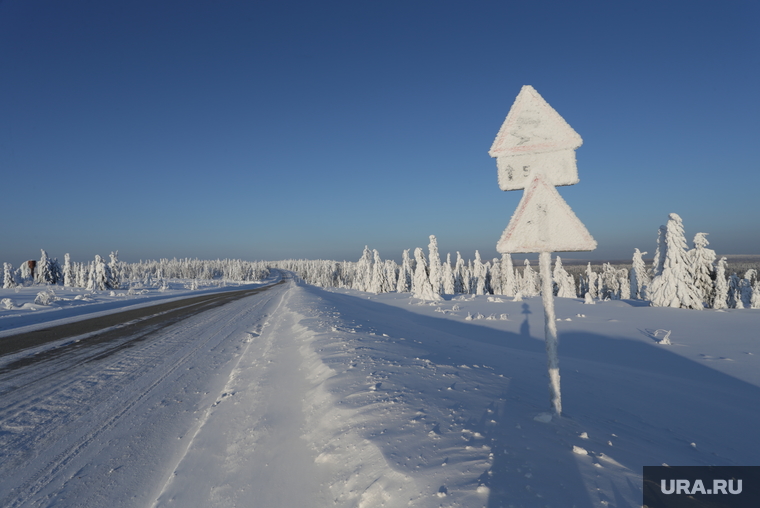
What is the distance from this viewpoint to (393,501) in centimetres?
229

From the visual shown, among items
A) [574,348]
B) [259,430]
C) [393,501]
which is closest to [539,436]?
[393,501]

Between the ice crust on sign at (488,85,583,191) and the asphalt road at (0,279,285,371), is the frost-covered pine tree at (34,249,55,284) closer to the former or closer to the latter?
the asphalt road at (0,279,285,371)

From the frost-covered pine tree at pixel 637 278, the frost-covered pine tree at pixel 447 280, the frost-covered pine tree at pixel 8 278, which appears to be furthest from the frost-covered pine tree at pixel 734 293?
the frost-covered pine tree at pixel 8 278

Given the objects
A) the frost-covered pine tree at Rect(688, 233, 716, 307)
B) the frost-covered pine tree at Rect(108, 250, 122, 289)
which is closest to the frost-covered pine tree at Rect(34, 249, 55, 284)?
the frost-covered pine tree at Rect(108, 250, 122, 289)

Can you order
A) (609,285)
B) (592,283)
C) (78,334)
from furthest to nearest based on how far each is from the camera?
1. (609,285)
2. (592,283)
3. (78,334)

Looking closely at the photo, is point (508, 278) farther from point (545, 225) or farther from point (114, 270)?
point (114, 270)

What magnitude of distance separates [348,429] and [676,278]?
1236 inches

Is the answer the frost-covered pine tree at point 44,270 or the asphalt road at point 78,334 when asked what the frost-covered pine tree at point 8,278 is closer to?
the frost-covered pine tree at point 44,270

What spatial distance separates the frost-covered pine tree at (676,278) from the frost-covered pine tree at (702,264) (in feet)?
9.31

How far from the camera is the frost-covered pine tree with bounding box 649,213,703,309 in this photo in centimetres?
2373

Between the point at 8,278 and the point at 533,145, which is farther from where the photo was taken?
the point at 8,278

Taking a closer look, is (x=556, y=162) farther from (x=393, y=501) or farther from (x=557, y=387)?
(x=393, y=501)

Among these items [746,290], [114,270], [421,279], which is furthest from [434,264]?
[114,270]

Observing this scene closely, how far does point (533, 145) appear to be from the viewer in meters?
3.21
